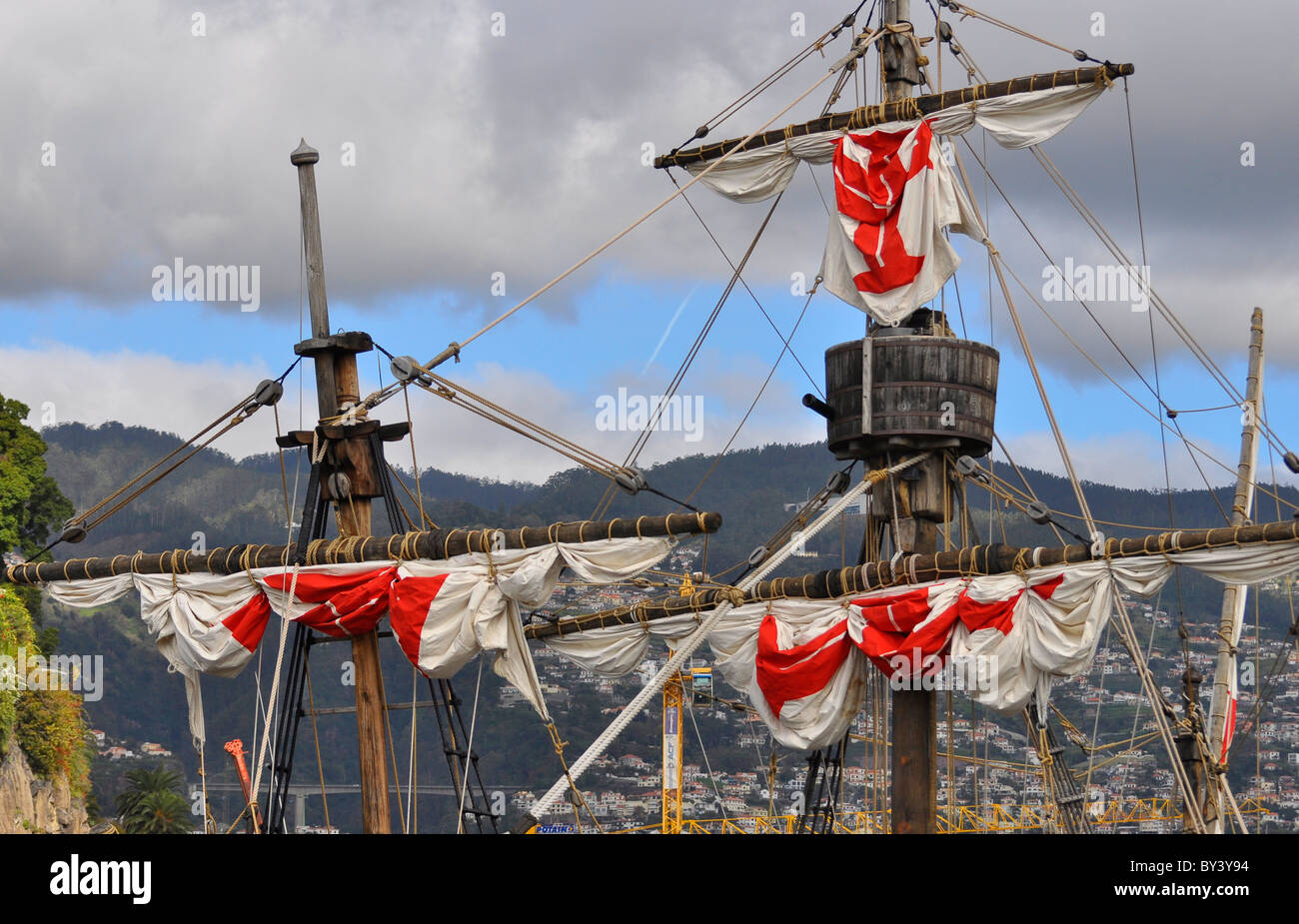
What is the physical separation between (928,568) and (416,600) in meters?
7.81

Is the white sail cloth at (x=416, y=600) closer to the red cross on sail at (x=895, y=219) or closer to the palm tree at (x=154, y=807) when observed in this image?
the red cross on sail at (x=895, y=219)

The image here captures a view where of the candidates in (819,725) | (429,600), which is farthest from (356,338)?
(819,725)

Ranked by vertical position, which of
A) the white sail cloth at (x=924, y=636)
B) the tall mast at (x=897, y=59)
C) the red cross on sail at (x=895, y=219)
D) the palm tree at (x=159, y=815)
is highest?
the tall mast at (x=897, y=59)

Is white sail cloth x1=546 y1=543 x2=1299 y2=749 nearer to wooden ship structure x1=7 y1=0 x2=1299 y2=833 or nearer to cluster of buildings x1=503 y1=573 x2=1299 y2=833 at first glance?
wooden ship structure x1=7 y1=0 x2=1299 y2=833

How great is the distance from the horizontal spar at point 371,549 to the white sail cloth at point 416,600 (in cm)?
13

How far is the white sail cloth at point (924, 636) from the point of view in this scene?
88.9ft

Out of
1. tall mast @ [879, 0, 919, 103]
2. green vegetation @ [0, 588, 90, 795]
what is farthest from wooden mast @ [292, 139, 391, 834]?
green vegetation @ [0, 588, 90, 795]

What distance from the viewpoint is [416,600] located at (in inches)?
1111

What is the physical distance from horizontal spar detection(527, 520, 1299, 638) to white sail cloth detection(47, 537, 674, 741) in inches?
121

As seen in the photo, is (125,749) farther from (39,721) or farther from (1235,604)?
(1235,604)

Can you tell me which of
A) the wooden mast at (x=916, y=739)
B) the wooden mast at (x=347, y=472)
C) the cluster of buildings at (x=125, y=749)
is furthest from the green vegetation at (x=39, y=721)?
the cluster of buildings at (x=125, y=749)

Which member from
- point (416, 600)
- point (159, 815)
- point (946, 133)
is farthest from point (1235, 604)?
point (159, 815)
